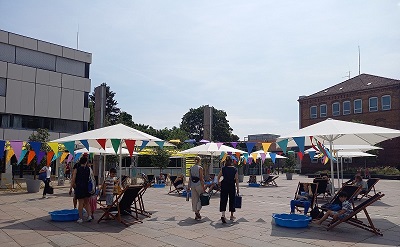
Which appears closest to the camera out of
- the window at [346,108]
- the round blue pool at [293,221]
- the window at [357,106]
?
the round blue pool at [293,221]

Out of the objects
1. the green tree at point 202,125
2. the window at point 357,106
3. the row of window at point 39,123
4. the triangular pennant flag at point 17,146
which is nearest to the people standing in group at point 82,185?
the triangular pennant flag at point 17,146

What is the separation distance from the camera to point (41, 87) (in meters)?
31.9

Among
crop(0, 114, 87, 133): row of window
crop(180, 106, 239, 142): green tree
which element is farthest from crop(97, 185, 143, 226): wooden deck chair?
crop(180, 106, 239, 142): green tree

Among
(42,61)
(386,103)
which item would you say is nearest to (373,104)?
(386,103)

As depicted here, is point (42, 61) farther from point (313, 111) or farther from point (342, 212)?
point (313, 111)

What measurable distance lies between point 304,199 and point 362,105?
36599mm

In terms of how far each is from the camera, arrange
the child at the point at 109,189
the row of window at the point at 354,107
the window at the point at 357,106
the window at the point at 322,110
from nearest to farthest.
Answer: the child at the point at 109,189 < the row of window at the point at 354,107 < the window at the point at 357,106 < the window at the point at 322,110

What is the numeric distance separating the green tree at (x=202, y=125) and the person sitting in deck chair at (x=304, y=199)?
186ft

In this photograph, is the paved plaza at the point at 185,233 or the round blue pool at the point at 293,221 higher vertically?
the round blue pool at the point at 293,221

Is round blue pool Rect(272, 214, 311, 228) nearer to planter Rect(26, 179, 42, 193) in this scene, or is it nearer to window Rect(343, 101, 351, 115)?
planter Rect(26, 179, 42, 193)

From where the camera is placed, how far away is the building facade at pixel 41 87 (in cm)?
3006

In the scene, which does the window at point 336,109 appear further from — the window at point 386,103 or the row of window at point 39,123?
the row of window at point 39,123

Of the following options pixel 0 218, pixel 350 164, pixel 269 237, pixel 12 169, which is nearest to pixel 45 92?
pixel 12 169

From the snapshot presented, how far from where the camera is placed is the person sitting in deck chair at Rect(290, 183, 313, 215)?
345 inches
